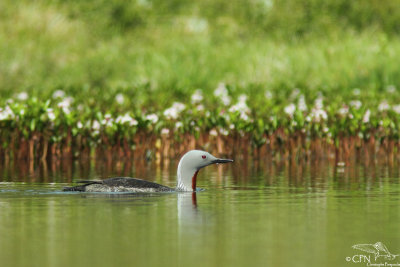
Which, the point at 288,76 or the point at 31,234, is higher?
the point at 288,76

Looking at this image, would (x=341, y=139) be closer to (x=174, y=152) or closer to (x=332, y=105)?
(x=332, y=105)

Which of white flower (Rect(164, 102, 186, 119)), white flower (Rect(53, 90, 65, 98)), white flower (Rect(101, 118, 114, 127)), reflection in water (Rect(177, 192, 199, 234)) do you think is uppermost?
white flower (Rect(53, 90, 65, 98))

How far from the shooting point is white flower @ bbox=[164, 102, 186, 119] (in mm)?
23219

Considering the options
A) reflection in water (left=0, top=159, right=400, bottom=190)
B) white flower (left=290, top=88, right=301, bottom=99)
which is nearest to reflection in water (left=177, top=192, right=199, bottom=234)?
reflection in water (left=0, top=159, right=400, bottom=190)

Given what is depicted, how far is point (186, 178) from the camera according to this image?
1478 cm

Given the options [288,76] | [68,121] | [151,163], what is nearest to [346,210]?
[151,163]

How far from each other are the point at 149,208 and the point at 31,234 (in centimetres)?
266

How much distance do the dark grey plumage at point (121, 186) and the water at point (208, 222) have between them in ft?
0.50

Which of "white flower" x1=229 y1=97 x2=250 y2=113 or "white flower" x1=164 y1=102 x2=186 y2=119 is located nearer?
"white flower" x1=164 y1=102 x2=186 y2=119

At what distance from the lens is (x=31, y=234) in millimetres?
10508

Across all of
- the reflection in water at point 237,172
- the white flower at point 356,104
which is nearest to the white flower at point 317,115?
the white flower at point 356,104

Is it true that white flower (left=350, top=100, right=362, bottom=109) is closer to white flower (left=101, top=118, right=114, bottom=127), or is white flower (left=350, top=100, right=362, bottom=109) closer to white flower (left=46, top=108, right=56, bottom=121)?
white flower (left=101, top=118, right=114, bottom=127)

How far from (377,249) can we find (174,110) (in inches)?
558

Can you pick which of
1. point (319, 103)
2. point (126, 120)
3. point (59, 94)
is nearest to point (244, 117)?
point (319, 103)
